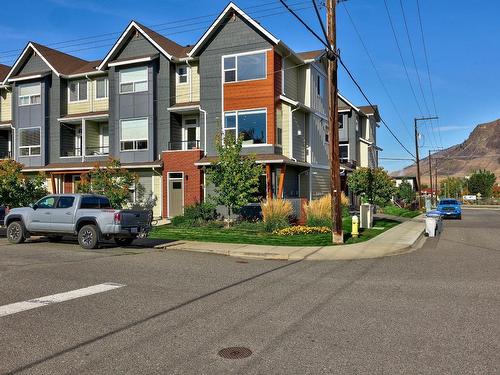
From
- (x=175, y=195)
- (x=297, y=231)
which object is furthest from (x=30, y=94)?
(x=297, y=231)

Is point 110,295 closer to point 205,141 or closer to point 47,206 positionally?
point 47,206

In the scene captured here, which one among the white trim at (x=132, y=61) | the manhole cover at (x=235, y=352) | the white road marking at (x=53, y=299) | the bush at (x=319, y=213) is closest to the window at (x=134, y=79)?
the white trim at (x=132, y=61)

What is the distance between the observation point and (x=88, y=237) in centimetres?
1520

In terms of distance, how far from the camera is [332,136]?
16.4 metres

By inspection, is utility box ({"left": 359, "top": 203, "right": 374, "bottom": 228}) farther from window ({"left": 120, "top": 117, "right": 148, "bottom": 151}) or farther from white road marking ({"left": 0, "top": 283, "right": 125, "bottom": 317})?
white road marking ({"left": 0, "top": 283, "right": 125, "bottom": 317})

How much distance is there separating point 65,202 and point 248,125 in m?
11.6

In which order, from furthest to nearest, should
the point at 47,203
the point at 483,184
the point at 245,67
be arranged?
the point at 483,184 < the point at 245,67 < the point at 47,203

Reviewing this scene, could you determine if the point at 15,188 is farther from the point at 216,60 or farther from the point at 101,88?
the point at 216,60

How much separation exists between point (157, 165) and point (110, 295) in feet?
62.0

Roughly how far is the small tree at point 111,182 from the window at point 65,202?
8892 millimetres

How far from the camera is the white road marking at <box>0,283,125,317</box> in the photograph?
744 cm

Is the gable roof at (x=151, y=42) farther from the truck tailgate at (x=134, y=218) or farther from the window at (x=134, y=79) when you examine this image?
the truck tailgate at (x=134, y=218)

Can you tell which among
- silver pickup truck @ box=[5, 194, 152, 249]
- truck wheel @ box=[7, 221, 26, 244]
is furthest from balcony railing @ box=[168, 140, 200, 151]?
truck wheel @ box=[7, 221, 26, 244]

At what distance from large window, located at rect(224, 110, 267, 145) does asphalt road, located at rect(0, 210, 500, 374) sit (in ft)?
43.6
